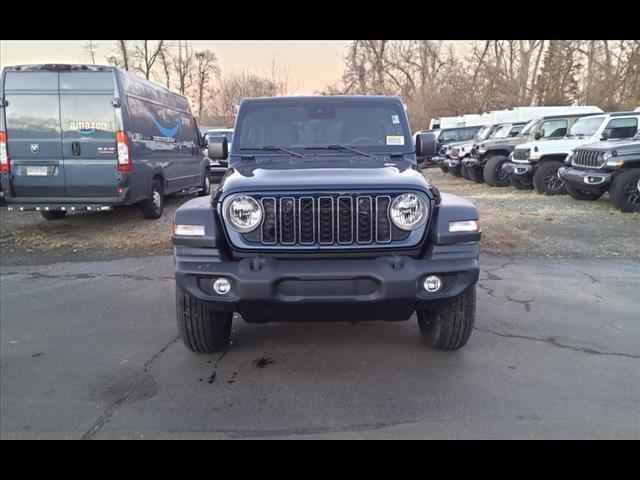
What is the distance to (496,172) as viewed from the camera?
1521 centimetres

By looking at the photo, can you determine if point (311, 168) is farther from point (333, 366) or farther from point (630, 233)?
point (630, 233)

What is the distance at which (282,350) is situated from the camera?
3.70 meters

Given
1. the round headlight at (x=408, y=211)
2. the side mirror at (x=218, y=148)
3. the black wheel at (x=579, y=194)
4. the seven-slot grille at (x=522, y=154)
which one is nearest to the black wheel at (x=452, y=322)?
the round headlight at (x=408, y=211)

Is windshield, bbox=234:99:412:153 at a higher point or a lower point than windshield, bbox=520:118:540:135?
lower

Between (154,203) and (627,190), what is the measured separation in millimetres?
9713

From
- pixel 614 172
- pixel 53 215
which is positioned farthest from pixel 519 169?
pixel 53 215

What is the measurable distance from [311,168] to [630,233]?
7.13m

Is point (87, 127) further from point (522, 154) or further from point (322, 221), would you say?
point (522, 154)

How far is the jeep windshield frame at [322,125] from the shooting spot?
4227mm

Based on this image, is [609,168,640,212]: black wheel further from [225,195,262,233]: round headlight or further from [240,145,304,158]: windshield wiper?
[225,195,262,233]: round headlight

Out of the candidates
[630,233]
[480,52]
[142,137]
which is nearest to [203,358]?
[142,137]

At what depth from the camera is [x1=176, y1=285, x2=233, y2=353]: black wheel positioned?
3350mm

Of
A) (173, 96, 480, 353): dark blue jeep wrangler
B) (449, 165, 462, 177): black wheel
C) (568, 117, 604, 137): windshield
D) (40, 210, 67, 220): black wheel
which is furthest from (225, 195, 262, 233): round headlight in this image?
(449, 165, 462, 177): black wheel

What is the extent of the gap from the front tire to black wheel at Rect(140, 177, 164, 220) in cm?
1055
